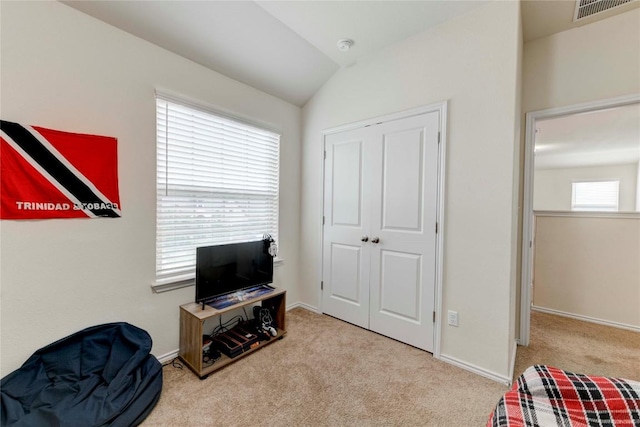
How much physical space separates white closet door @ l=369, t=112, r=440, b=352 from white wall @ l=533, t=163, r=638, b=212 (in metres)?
4.79

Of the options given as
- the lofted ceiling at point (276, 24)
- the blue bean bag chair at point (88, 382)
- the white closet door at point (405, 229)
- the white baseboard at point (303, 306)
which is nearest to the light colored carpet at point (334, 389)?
the blue bean bag chair at point (88, 382)

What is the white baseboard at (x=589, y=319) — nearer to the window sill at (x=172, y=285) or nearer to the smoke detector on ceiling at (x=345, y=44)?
the smoke detector on ceiling at (x=345, y=44)

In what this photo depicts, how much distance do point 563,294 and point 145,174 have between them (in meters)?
4.39

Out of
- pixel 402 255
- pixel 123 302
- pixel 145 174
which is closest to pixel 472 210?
pixel 402 255

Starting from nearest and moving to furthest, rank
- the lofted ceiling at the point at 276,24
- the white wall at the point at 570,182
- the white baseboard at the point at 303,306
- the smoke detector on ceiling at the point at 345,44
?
the lofted ceiling at the point at 276,24 < the smoke detector on ceiling at the point at 345,44 < the white baseboard at the point at 303,306 < the white wall at the point at 570,182

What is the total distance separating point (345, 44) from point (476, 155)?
151 centimetres

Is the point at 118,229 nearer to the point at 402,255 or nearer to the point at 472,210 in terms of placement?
the point at 402,255

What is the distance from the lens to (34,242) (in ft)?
5.14

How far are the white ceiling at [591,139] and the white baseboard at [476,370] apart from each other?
217 cm

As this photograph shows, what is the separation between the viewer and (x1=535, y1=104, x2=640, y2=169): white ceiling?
2.98 m

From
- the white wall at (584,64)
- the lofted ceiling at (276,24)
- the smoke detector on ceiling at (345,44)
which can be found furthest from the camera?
the smoke detector on ceiling at (345,44)

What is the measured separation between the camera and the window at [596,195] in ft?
18.3

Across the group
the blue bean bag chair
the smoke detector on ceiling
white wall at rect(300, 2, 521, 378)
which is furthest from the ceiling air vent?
the blue bean bag chair

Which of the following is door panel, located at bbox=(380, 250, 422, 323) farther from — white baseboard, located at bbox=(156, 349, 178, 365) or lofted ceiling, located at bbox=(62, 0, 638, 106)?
lofted ceiling, located at bbox=(62, 0, 638, 106)
